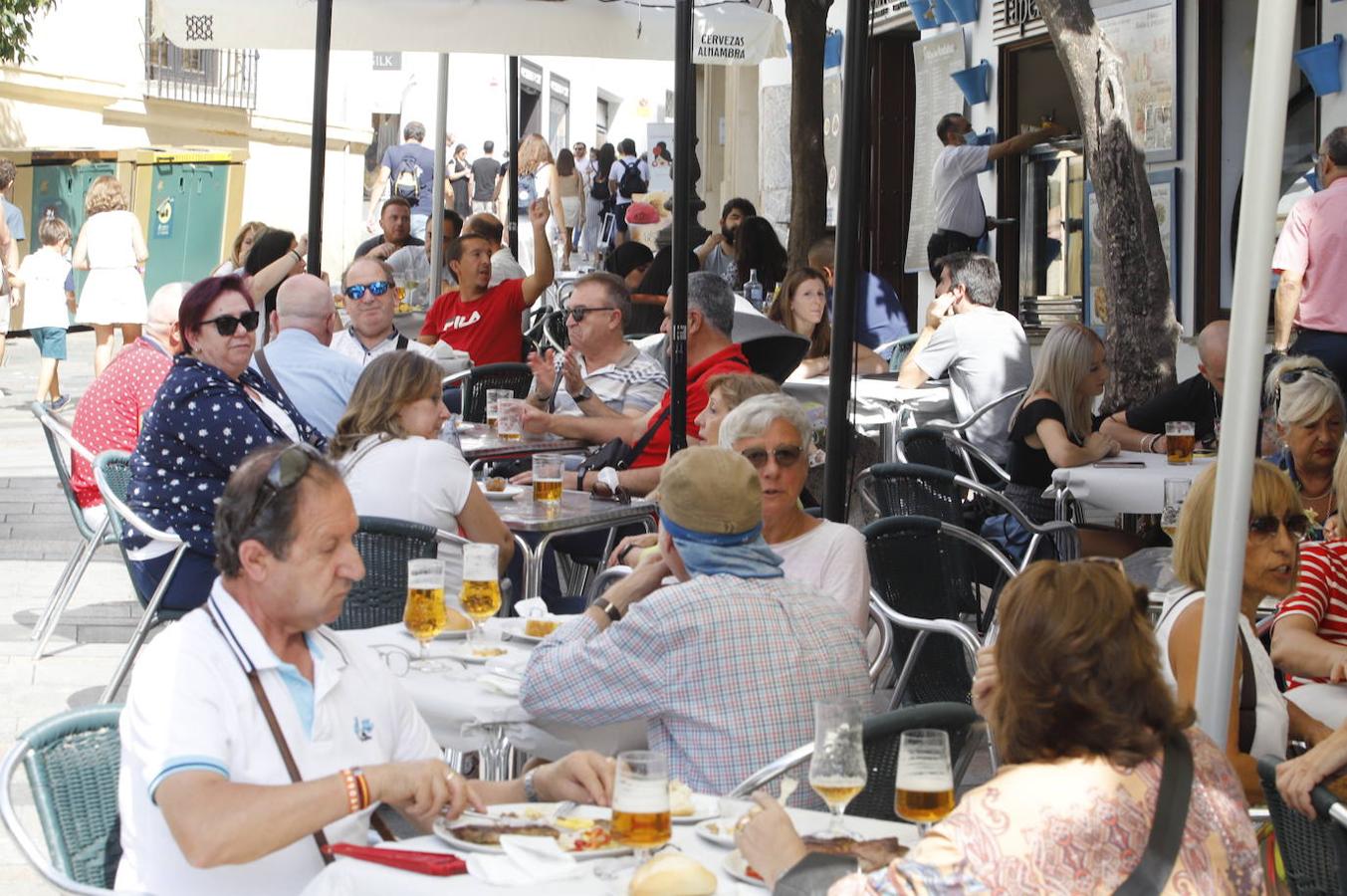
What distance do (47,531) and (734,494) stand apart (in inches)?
303

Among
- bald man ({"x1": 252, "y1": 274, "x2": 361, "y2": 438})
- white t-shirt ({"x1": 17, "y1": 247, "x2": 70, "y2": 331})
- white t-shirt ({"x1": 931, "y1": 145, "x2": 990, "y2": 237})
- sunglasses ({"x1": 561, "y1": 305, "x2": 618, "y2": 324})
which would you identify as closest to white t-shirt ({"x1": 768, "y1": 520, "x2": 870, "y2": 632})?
bald man ({"x1": 252, "y1": 274, "x2": 361, "y2": 438})

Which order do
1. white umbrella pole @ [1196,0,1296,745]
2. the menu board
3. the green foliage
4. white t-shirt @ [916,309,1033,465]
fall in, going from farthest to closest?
1. the green foliage
2. the menu board
3. white t-shirt @ [916,309,1033,465]
4. white umbrella pole @ [1196,0,1296,745]

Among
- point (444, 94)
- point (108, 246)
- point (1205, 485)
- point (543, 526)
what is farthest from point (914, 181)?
point (1205, 485)

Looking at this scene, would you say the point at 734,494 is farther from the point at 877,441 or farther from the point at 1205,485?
the point at 877,441

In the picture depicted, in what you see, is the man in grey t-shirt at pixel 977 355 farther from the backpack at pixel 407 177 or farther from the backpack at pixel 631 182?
the backpack at pixel 631 182

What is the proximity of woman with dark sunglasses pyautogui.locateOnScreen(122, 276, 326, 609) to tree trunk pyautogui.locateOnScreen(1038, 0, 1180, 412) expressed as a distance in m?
4.59

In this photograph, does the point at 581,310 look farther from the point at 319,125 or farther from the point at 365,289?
the point at 319,125

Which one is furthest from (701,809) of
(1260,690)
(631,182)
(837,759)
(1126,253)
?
(631,182)

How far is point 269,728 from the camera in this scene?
3035mm

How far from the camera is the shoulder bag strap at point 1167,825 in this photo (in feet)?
8.05

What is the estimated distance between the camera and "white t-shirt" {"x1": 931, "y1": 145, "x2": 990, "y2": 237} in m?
14.7

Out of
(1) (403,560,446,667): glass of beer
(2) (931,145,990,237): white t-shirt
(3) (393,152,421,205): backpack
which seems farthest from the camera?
(3) (393,152,421,205): backpack

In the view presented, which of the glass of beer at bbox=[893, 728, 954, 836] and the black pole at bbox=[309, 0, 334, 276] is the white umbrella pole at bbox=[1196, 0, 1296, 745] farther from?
the black pole at bbox=[309, 0, 334, 276]

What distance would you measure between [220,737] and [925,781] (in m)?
1.11
